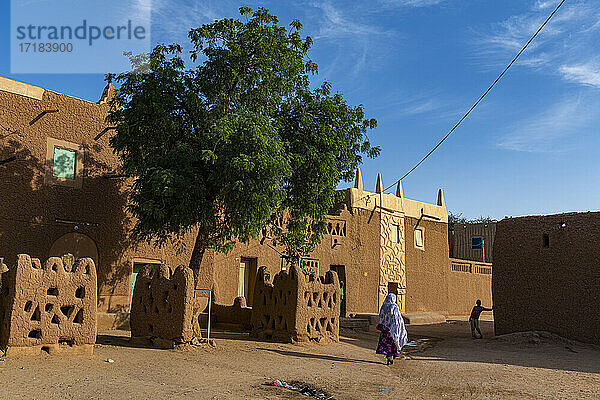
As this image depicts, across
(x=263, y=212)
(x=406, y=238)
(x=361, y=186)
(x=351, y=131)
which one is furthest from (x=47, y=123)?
(x=406, y=238)

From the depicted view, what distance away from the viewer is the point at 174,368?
9609mm

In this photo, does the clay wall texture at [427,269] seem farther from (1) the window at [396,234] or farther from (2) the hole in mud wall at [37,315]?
(2) the hole in mud wall at [37,315]

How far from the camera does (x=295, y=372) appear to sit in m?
9.97

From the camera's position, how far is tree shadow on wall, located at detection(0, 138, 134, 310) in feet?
46.8

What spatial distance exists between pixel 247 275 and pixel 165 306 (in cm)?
843

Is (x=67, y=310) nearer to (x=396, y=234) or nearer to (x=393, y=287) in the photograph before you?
(x=393, y=287)

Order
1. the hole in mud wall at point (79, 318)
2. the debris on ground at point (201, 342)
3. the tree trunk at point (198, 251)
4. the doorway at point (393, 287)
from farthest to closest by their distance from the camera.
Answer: the doorway at point (393, 287) → the tree trunk at point (198, 251) → the debris on ground at point (201, 342) → the hole in mud wall at point (79, 318)

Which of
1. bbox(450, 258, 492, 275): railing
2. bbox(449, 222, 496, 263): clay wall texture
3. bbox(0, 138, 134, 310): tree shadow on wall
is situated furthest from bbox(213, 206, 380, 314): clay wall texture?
bbox(449, 222, 496, 263): clay wall texture

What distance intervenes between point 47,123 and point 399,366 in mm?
10840

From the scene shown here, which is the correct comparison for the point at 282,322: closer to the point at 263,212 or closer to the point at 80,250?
the point at 263,212

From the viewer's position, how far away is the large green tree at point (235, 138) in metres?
11.9

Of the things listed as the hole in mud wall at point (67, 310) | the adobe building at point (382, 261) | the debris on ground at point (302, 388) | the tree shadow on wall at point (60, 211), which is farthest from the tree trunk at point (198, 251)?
the adobe building at point (382, 261)

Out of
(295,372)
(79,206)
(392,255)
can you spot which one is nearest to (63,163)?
(79,206)

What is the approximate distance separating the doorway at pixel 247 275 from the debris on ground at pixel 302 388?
1074 cm
